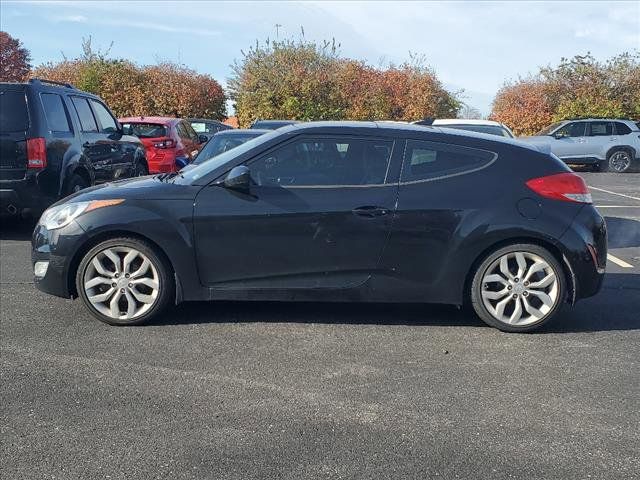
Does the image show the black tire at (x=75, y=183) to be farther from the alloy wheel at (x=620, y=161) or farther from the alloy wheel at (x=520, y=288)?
the alloy wheel at (x=620, y=161)

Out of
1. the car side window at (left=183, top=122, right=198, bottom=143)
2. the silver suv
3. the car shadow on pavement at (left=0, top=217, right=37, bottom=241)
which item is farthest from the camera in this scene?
the silver suv

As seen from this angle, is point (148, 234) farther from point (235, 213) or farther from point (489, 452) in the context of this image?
point (489, 452)

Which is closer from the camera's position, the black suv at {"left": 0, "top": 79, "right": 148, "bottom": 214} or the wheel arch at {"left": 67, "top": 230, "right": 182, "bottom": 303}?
the wheel arch at {"left": 67, "top": 230, "right": 182, "bottom": 303}

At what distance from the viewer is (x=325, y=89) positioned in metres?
27.5

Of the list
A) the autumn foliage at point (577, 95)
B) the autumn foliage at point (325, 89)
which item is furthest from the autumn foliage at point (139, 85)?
the autumn foliage at point (577, 95)

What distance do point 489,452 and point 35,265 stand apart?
12.2 ft

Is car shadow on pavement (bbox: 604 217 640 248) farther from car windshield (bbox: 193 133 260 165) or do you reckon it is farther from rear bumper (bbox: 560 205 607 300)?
car windshield (bbox: 193 133 260 165)

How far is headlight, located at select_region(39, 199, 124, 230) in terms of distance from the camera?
523 centimetres

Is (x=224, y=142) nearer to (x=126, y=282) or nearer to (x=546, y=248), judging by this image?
(x=126, y=282)

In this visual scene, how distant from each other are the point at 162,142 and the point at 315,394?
10418 millimetres

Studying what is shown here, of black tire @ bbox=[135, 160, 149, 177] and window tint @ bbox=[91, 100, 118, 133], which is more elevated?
window tint @ bbox=[91, 100, 118, 133]

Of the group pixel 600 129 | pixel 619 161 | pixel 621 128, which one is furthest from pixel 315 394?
pixel 621 128

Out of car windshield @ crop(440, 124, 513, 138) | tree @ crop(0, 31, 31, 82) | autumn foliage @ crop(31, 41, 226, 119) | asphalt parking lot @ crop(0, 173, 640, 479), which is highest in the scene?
tree @ crop(0, 31, 31, 82)

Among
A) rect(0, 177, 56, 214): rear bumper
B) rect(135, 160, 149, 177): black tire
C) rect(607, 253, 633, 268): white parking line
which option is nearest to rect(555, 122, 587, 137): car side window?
rect(135, 160, 149, 177): black tire
